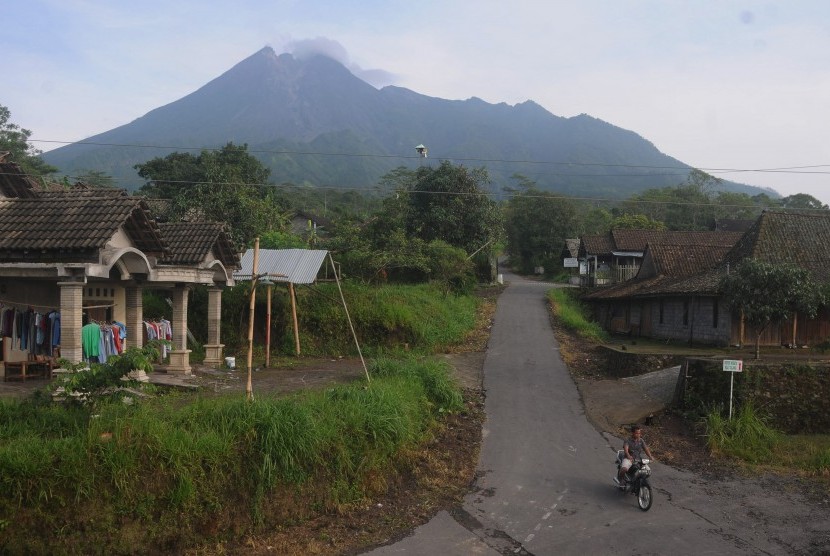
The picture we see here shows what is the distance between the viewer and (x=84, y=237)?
1185 centimetres

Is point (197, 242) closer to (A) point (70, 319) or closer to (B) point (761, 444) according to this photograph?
(A) point (70, 319)

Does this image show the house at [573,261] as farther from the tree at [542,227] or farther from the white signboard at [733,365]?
the white signboard at [733,365]

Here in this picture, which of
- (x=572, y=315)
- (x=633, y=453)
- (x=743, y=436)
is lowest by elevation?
(x=743, y=436)

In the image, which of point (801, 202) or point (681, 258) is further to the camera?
point (801, 202)

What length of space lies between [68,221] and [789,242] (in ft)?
79.2

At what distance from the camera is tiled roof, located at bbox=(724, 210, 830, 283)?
2348 cm

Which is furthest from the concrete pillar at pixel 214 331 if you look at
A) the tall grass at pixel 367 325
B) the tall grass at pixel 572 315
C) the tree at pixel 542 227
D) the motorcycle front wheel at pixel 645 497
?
the tree at pixel 542 227

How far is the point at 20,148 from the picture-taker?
161ft

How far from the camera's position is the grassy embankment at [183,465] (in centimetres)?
792

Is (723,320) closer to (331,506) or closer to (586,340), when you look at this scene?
(586,340)

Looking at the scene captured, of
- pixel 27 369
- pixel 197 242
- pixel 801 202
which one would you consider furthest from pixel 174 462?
pixel 801 202

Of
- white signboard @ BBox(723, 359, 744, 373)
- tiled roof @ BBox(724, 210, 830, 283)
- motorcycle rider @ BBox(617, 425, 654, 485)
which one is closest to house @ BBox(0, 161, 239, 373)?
motorcycle rider @ BBox(617, 425, 654, 485)

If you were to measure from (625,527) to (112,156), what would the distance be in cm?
13792

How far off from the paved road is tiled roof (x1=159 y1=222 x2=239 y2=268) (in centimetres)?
860
